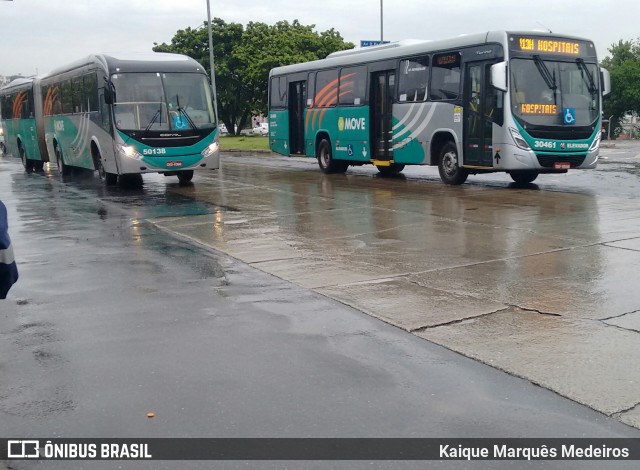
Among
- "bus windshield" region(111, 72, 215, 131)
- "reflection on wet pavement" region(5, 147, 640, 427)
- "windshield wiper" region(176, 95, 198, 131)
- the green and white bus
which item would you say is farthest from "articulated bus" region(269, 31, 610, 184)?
the green and white bus

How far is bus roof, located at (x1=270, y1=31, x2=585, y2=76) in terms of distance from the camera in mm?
15953

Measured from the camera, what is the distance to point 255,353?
17.0ft

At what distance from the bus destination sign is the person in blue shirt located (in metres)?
13.8

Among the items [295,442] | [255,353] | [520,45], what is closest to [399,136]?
[520,45]

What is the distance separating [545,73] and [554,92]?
17.4 inches

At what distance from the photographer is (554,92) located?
15.9m

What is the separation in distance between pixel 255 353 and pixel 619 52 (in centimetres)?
8507

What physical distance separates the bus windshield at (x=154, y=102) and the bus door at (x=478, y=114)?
20.5ft

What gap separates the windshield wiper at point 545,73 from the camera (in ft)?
51.9

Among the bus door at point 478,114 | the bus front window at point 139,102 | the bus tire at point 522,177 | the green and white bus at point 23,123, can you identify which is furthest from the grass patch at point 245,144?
the bus door at point 478,114

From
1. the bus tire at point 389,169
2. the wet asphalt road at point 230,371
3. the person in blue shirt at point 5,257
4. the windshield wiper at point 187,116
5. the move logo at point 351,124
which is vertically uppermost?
the windshield wiper at point 187,116

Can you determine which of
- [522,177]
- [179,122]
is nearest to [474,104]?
[522,177]

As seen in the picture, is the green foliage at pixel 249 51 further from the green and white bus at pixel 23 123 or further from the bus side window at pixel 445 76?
the bus side window at pixel 445 76

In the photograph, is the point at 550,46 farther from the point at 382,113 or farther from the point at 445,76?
the point at 382,113
